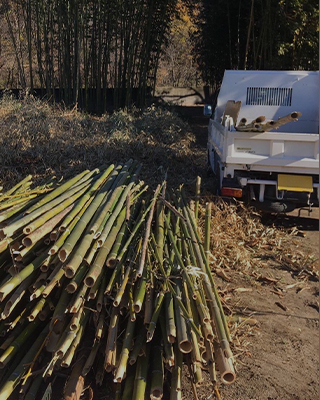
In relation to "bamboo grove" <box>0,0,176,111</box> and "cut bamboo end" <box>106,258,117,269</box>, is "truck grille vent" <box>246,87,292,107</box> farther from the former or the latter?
"bamboo grove" <box>0,0,176,111</box>

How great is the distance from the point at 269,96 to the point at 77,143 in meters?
3.09

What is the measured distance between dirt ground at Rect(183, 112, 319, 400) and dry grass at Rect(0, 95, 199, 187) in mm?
2214

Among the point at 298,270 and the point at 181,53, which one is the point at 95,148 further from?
the point at 181,53

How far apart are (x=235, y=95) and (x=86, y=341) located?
4.48 meters

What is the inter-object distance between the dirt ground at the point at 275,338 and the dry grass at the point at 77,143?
7.26 ft

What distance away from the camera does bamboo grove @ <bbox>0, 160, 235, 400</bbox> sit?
2330mm

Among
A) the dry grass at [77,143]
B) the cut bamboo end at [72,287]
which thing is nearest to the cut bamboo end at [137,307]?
the cut bamboo end at [72,287]

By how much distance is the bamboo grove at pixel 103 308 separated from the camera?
7.64ft

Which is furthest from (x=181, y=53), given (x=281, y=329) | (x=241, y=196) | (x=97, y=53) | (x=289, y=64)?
(x=281, y=329)

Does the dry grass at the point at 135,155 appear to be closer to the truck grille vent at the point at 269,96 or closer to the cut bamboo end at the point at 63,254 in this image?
the truck grille vent at the point at 269,96

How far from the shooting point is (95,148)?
688 centimetres

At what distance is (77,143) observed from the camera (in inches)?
276

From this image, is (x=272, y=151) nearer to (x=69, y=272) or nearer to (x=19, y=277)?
(x=69, y=272)

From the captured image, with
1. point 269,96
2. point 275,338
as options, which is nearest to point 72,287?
point 275,338
